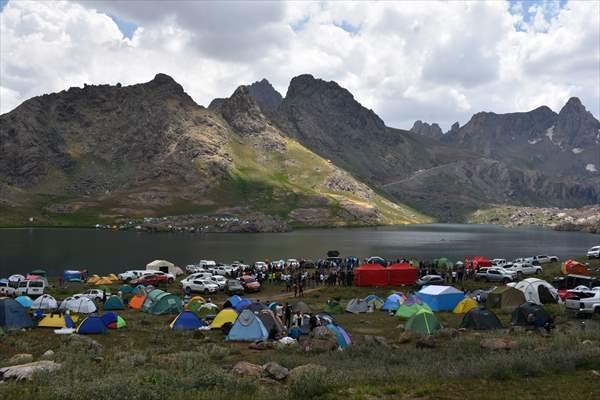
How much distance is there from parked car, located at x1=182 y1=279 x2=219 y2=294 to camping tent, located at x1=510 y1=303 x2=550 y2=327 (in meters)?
32.8

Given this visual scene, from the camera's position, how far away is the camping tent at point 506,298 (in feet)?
129

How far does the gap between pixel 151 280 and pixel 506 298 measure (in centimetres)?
4464

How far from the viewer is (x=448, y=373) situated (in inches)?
690

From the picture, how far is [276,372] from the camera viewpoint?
61.2ft

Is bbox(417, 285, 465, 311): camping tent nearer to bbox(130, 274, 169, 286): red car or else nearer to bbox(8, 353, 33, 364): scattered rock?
bbox(8, 353, 33, 364): scattered rock

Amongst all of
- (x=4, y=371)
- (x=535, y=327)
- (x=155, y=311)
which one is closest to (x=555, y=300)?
(x=535, y=327)

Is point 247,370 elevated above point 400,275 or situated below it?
above

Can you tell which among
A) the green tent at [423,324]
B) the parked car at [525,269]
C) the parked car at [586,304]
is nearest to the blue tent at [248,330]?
the green tent at [423,324]

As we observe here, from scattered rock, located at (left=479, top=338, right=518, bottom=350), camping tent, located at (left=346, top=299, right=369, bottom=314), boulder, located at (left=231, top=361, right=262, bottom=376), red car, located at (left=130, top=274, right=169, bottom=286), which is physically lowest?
red car, located at (left=130, top=274, right=169, bottom=286)

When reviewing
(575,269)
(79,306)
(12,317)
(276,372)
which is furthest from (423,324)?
(575,269)

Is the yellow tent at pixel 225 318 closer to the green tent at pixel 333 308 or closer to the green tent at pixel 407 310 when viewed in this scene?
the green tent at pixel 333 308

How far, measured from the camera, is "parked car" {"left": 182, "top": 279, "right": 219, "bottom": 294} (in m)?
53.8

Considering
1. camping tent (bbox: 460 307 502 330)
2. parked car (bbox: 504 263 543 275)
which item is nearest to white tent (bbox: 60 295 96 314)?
camping tent (bbox: 460 307 502 330)

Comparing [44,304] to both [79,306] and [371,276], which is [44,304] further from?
[371,276]
